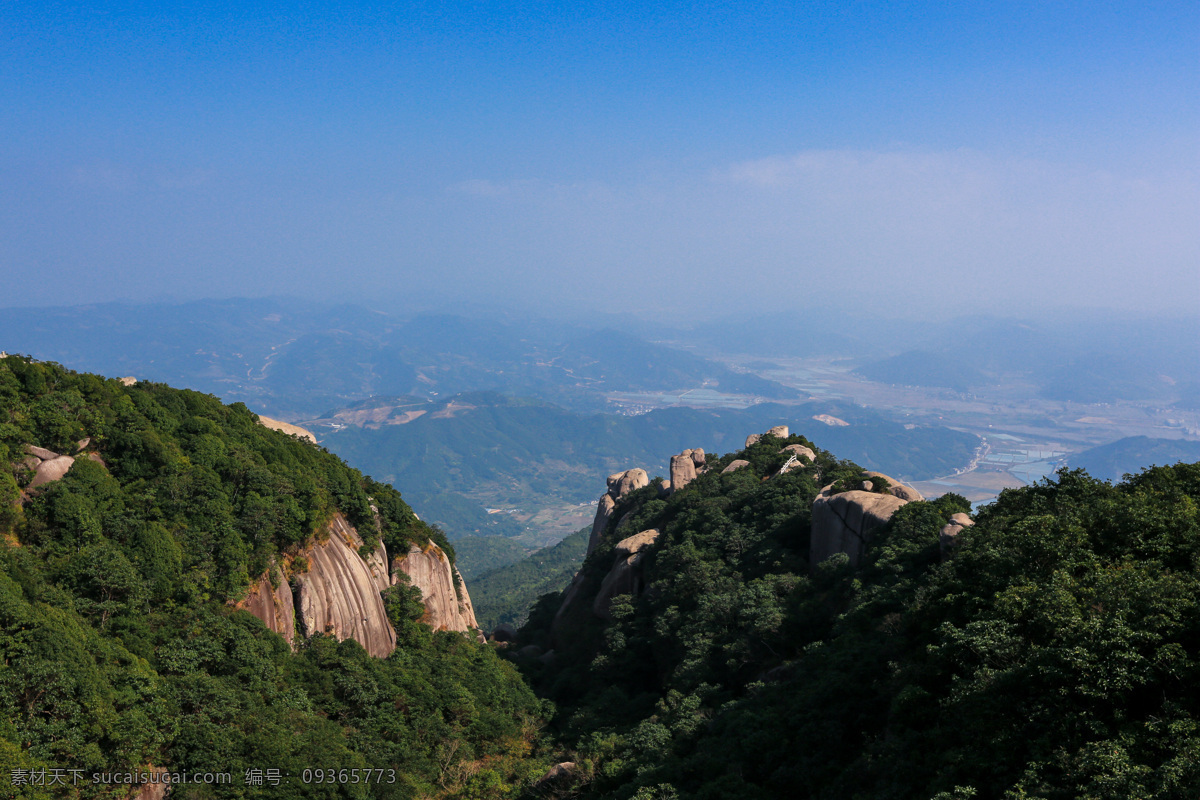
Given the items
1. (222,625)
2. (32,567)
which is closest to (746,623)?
(222,625)

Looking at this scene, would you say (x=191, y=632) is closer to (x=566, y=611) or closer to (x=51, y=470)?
(x=51, y=470)

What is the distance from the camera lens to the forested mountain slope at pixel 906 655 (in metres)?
13.6

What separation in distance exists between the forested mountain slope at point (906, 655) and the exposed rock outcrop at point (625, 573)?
4.53 ft

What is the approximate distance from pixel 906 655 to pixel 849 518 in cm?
1329

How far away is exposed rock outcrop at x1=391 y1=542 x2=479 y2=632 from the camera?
38500 mm

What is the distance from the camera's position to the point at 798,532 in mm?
38469

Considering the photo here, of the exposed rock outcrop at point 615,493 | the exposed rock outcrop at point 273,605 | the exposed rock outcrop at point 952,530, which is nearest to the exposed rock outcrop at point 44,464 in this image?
the exposed rock outcrop at point 273,605

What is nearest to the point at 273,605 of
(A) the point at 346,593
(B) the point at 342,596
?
(B) the point at 342,596

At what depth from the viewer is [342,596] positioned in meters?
31.8

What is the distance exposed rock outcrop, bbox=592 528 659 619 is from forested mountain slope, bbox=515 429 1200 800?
138cm

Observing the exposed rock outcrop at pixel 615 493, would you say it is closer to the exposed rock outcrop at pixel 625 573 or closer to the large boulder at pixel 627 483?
the large boulder at pixel 627 483

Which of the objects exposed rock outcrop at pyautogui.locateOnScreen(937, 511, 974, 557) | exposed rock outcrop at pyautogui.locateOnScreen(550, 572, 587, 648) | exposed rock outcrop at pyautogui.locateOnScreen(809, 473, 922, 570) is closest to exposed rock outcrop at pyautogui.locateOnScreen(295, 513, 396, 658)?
exposed rock outcrop at pyautogui.locateOnScreen(550, 572, 587, 648)

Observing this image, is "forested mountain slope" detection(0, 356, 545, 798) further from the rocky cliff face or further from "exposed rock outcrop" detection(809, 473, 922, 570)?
"exposed rock outcrop" detection(809, 473, 922, 570)

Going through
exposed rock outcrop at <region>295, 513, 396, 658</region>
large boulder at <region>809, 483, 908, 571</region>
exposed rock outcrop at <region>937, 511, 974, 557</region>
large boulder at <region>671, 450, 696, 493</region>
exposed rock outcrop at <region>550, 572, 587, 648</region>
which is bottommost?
exposed rock outcrop at <region>550, 572, 587, 648</region>
